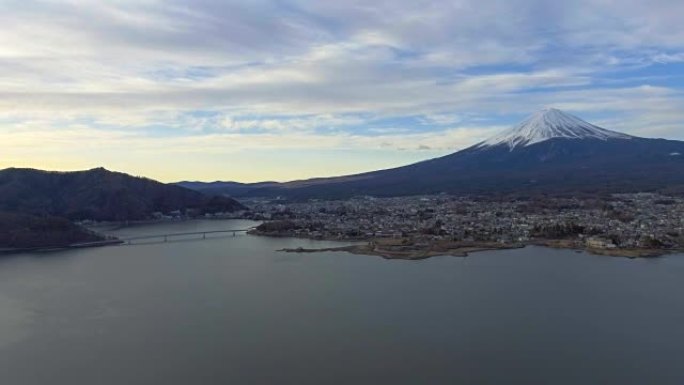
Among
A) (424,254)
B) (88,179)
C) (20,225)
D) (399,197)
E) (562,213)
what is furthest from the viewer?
(399,197)

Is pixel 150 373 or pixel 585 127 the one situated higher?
pixel 585 127

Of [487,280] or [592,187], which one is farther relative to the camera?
[592,187]

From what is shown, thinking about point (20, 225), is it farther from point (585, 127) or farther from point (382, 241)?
point (585, 127)

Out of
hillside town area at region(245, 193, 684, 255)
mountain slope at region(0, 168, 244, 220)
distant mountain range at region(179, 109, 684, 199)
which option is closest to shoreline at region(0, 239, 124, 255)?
hillside town area at region(245, 193, 684, 255)

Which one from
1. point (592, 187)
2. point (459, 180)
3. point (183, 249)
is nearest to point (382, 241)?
point (183, 249)

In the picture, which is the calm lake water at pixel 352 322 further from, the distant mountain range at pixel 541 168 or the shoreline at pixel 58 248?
the distant mountain range at pixel 541 168

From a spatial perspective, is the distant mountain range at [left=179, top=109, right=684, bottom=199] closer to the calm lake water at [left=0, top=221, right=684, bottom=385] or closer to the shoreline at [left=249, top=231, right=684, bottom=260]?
the shoreline at [left=249, top=231, right=684, bottom=260]
